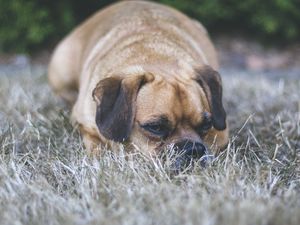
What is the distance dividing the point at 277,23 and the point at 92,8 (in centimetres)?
253

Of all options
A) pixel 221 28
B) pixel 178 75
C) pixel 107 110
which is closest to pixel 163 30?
pixel 178 75

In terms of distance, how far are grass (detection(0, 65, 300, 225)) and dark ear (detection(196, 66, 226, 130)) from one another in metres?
0.21

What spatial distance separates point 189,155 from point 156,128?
0.27 meters

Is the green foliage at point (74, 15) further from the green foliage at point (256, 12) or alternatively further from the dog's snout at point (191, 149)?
the dog's snout at point (191, 149)

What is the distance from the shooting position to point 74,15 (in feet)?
29.7

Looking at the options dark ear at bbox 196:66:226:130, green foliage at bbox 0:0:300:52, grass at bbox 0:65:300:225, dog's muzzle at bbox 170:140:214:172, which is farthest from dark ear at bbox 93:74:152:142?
green foliage at bbox 0:0:300:52

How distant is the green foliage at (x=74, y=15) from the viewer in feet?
28.1

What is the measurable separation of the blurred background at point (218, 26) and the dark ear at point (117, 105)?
15.3ft

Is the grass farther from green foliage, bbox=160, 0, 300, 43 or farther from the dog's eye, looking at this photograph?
green foliage, bbox=160, 0, 300, 43

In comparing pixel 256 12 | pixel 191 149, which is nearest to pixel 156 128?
pixel 191 149

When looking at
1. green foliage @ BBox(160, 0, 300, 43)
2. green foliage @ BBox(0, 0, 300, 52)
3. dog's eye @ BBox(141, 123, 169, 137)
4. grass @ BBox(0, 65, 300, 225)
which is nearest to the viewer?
grass @ BBox(0, 65, 300, 225)

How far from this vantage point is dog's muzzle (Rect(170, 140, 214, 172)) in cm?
383

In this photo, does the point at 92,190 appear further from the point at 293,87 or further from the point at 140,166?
the point at 293,87

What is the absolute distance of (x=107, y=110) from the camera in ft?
13.3
